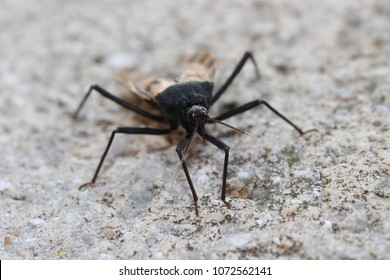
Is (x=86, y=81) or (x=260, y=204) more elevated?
(x=86, y=81)

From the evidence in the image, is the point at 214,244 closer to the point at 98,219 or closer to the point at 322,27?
the point at 98,219

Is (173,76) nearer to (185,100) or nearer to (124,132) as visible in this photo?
(185,100)

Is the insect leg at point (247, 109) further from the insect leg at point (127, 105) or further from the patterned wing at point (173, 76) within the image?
the insect leg at point (127, 105)

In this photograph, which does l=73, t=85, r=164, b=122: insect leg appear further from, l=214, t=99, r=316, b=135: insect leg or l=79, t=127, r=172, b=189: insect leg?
l=214, t=99, r=316, b=135: insect leg

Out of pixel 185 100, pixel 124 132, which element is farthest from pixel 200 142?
pixel 124 132

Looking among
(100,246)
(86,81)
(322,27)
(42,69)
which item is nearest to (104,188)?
(100,246)
